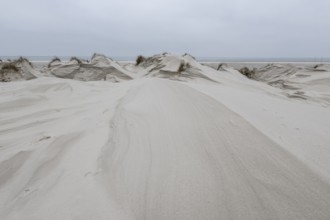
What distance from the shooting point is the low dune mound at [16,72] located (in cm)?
750

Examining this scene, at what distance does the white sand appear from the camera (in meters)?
1.15

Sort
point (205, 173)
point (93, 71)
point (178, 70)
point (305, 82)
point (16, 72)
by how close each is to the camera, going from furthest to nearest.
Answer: point (93, 71) < point (16, 72) < point (305, 82) < point (178, 70) < point (205, 173)

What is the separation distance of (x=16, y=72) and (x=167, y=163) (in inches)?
309

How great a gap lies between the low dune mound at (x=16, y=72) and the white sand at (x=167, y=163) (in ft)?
18.8

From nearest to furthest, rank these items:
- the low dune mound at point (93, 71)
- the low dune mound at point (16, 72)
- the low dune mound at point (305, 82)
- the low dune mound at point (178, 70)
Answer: the low dune mound at point (305, 82)
the low dune mound at point (178, 70)
the low dune mound at point (16, 72)
the low dune mound at point (93, 71)

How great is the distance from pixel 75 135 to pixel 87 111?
78 centimetres

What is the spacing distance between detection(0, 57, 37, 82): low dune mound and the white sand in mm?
5723

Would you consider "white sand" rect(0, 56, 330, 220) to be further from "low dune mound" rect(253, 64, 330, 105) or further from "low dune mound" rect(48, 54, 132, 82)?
"low dune mound" rect(48, 54, 132, 82)

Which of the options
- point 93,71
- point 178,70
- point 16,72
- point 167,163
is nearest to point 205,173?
point 167,163

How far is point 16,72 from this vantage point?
7.82 m

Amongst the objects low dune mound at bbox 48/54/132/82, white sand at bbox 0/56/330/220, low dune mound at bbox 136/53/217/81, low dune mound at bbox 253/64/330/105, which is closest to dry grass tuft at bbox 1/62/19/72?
low dune mound at bbox 48/54/132/82

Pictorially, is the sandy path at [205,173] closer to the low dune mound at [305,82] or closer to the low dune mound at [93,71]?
the low dune mound at [305,82]

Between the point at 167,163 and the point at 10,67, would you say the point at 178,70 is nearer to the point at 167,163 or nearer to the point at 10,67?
the point at 10,67

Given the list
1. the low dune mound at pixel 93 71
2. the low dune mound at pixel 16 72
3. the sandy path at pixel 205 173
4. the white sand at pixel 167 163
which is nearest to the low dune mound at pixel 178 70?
the low dune mound at pixel 93 71
